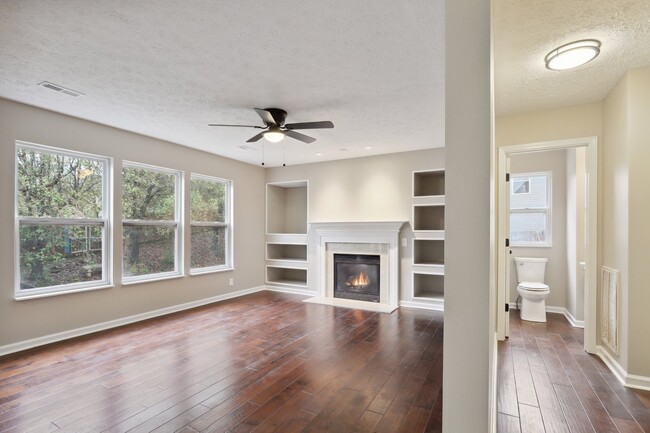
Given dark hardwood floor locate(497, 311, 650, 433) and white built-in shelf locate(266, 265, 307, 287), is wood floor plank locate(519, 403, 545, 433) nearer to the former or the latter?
dark hardwood floor locate(497, 311, 650, 433)

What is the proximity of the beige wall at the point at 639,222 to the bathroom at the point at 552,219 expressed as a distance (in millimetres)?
1621

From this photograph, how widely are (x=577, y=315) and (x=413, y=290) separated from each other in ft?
7.19

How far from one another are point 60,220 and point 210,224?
2228 mm

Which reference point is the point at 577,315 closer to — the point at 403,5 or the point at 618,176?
the point at 618,176

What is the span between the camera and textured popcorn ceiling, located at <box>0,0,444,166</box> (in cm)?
199

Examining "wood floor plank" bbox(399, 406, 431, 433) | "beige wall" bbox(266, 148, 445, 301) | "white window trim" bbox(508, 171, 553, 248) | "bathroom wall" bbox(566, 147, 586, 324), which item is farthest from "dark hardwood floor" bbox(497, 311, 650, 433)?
"beige wall" bbox(266, 148, 445, 301)

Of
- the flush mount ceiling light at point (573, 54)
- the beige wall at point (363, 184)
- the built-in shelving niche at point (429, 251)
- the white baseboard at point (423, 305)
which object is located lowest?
the white baseboard at point (423, 305)

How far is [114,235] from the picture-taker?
428cm

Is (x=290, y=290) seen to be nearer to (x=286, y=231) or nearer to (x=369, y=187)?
(x=286, y=231)

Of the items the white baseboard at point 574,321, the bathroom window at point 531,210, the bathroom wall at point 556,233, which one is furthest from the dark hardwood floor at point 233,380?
the bathroom window at point 531,210

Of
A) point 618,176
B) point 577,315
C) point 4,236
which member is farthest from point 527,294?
point 4,236

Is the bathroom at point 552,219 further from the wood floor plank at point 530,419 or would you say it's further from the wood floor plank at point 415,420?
the wood floor plank at point 415,420

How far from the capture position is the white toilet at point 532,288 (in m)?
4.36

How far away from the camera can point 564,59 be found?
2422 millimetres
